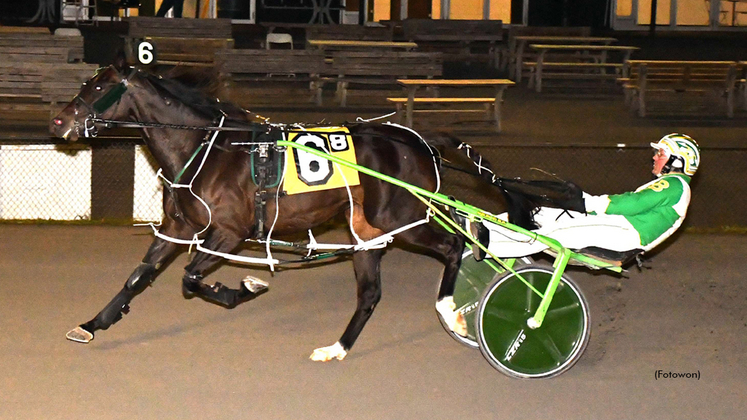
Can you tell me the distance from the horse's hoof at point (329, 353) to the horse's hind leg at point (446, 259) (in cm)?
63

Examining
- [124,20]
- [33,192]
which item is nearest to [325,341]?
[33,192]

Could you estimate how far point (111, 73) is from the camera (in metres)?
5.56

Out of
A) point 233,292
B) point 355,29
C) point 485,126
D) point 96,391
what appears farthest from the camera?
point 355,29

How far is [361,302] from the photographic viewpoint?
5.89m

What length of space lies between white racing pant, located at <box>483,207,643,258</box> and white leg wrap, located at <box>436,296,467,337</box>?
0.41 m

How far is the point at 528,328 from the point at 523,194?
834 mm

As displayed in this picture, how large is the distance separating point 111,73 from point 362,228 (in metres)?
1.71

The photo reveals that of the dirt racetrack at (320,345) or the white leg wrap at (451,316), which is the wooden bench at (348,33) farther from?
the white leg wrap at (451,316)

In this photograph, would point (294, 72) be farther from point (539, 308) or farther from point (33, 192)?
point (539, 308)

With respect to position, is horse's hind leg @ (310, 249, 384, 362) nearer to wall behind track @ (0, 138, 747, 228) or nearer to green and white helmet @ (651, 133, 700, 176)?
green and white helmet @ (651, 133, 700, 176)

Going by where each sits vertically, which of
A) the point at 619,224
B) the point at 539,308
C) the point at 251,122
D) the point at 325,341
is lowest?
the point at 325,341

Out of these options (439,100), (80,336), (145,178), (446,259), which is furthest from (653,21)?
(80,336)

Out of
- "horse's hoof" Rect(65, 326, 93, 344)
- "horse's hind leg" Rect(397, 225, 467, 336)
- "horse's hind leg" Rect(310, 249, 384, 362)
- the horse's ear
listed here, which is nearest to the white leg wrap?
"horse's hind leg" Rect(397, 225, 467, 336)

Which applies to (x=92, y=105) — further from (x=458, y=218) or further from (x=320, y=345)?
(x=458, y=218)
